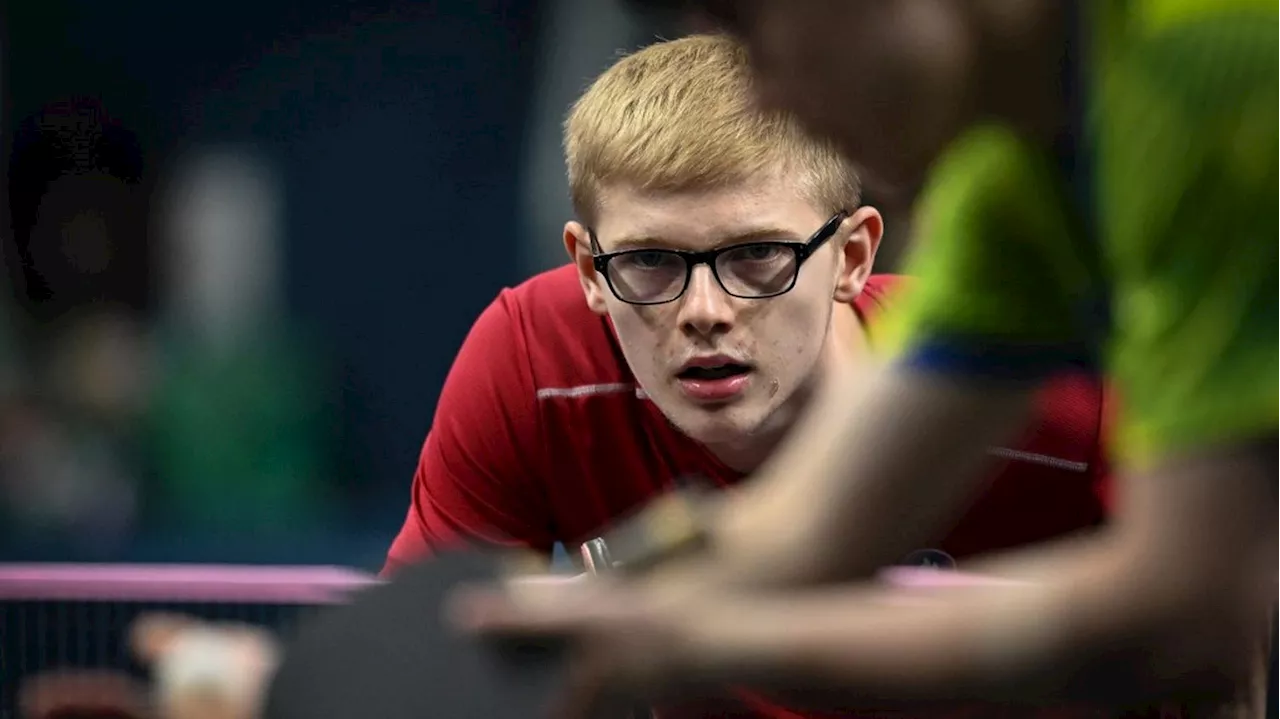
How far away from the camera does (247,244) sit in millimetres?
3160

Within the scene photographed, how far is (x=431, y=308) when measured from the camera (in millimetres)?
3008

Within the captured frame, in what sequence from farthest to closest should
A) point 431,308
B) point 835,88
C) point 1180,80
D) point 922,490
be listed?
point 431,308 < point 922,490 < point 835,88 < point 1180,80

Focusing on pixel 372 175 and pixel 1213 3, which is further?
pixel 372 175

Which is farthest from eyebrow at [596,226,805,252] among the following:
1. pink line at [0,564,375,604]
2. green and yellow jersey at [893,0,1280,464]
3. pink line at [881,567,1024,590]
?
green and yellow jersey at [893,0,1280,464]

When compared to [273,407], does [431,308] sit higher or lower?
higher

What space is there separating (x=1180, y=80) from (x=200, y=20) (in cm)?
266

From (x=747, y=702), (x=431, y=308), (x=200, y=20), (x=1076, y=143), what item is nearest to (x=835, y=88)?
(x=1076, y=143)

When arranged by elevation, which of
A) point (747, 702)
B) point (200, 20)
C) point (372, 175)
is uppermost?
point (200, 20)

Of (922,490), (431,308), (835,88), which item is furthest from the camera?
(431,308)

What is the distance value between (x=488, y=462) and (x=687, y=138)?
414mm

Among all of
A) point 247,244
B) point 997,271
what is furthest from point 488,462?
point 247,244

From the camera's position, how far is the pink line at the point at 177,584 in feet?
5.97

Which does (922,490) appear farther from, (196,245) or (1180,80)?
(196,245)

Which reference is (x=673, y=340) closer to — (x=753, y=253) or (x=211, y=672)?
(x=753, y=253)
